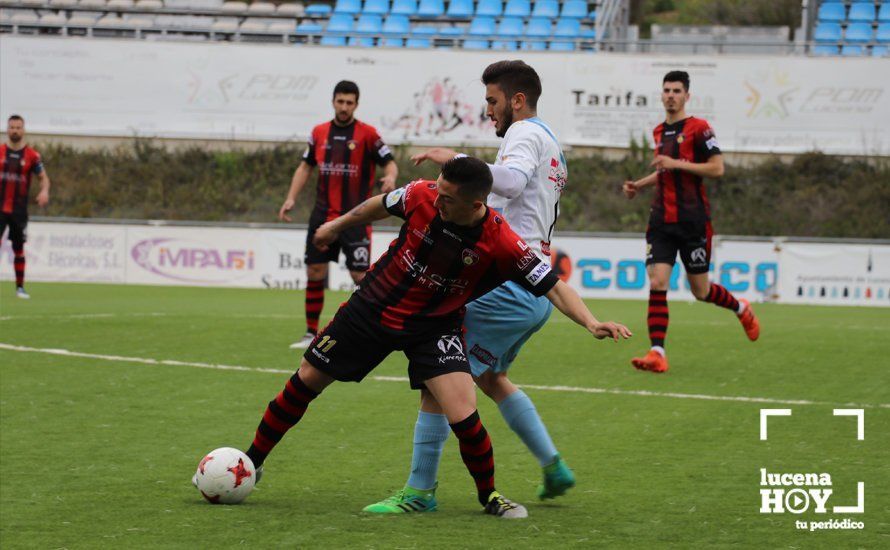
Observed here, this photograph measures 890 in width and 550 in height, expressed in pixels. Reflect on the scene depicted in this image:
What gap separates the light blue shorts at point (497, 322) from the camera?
214 inches

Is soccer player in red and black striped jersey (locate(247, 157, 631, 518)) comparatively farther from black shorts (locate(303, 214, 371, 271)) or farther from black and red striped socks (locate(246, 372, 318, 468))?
black shorts (locate(303, 214, 371, 271))

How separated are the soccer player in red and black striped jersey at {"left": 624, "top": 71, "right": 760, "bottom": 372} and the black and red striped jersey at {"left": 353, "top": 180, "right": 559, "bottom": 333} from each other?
17.0ft

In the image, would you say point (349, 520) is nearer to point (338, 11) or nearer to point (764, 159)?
point (764, 159)

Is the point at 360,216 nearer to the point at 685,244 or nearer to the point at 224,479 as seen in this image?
the point at 224,479

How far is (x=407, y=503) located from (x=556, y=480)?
2.18 feet

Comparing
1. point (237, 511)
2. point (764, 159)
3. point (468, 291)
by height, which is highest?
point (764, 159)

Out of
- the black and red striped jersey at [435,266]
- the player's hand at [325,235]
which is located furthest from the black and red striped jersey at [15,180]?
the black and red striped jersey at [435,266]

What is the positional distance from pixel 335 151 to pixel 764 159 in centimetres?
2007

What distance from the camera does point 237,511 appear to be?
5.08 meters

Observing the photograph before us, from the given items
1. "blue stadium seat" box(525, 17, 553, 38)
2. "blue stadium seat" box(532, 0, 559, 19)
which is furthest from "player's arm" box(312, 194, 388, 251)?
"blue stadium seat" box(532, 0, 559, 19)

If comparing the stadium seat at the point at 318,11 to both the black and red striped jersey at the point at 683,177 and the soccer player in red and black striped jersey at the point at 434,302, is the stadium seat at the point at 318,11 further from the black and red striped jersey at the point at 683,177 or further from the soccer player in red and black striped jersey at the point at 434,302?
the soccer player in red and black striped jersey at the point at 434,302

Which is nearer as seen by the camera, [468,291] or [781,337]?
[468,291]

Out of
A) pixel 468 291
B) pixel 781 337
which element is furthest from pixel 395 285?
pixel 781 337

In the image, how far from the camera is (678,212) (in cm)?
1041
